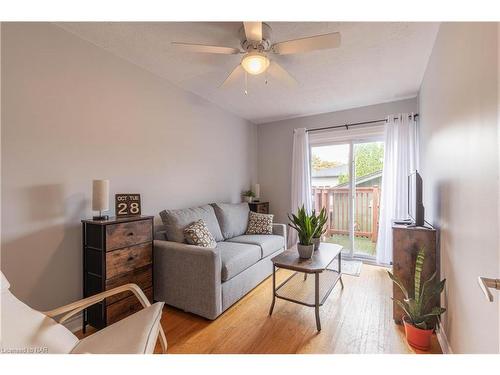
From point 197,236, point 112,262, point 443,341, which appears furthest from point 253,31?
point 443,341

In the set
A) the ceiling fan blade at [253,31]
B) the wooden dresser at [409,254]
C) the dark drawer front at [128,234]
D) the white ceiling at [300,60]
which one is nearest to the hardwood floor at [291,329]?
the wooden dresser at [409,254]

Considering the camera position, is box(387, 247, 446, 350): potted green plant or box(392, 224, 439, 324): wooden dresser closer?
box(387, 247, 446, 350): potted green plant

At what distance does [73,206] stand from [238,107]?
2.63 m

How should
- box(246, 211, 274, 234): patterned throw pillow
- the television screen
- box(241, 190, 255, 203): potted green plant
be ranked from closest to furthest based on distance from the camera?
the television screen
box(246, 211, 274, 234): patterned throw pillow
box(241, 190, 255, 203): potted green plant

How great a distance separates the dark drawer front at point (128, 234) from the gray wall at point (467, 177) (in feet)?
7.55

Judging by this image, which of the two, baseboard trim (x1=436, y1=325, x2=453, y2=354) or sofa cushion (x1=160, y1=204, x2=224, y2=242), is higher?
sofa cushion (x1=160, y1=204, x2=224, y2=242)

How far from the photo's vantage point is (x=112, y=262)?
1.79m

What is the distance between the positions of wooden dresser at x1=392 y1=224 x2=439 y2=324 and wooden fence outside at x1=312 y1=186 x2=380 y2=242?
5.92ft

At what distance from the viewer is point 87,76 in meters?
1.97

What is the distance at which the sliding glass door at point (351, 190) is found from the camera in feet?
11.8

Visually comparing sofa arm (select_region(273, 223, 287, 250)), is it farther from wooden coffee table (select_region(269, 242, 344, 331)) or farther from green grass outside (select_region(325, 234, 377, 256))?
green grass outside (select_region(325, 234, 377, 256))

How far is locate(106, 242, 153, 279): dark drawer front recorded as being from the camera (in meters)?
1.78

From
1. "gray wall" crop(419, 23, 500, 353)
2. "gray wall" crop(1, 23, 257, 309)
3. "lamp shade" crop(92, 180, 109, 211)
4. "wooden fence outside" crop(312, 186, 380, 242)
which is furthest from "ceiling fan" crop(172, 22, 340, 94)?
"wooden fence outside" crop(312, 186, 380, 242)

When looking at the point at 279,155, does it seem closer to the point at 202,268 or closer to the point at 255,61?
the point at 255,61
